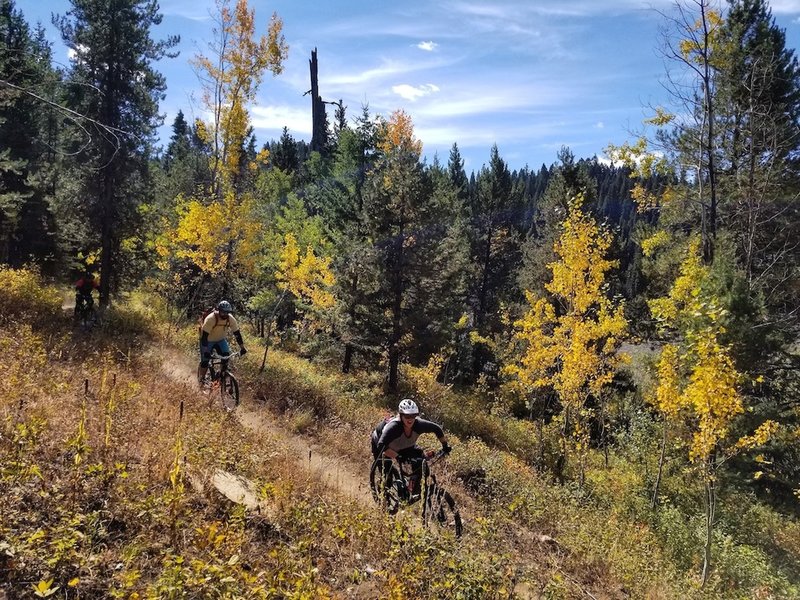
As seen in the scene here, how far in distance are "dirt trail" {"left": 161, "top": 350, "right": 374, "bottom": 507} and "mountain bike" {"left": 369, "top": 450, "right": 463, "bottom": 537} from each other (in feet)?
1.39

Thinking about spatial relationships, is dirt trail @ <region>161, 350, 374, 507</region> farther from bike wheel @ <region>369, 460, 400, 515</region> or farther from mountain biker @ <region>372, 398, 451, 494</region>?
mountain biker @ <region>372, 398, 451, 494</region>

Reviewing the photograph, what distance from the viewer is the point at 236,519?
4.74 meters

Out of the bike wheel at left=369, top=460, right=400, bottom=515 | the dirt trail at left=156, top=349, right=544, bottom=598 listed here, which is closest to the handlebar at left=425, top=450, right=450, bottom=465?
the bike wheel at left=369, top=460, right=400, bottom=515

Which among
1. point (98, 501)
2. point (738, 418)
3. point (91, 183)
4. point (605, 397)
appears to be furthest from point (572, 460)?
point (91, 183)

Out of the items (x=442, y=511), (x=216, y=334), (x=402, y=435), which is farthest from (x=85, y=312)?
(x=442, y=511)

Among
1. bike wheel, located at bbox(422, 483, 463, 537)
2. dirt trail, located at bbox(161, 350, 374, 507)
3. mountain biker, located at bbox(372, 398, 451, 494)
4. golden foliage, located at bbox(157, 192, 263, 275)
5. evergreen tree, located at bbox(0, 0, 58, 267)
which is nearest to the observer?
bike wheel, located at bbox(422, 483, 463, 537)

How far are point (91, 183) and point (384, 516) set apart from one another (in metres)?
17.5

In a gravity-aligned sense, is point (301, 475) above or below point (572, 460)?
above

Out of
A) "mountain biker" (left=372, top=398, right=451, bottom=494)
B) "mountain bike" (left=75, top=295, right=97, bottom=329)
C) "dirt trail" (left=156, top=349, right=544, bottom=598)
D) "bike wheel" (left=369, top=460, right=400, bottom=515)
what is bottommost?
"dirt trail" (left=156, top=349, right=544, bottom=598)

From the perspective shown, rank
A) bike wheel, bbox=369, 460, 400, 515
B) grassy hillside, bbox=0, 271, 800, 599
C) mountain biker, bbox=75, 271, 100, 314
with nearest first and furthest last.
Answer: grassy hillside, bbox=0, 271, 800, 599, bike wheel, bbox=369, 460, 400, 515, mountain biker, bbox=75, 271, 100, 314

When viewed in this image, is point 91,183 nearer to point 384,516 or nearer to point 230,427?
point 230,427

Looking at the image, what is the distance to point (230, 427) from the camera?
830cm

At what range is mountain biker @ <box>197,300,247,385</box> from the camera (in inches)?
394

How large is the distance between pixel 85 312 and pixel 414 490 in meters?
12.5
